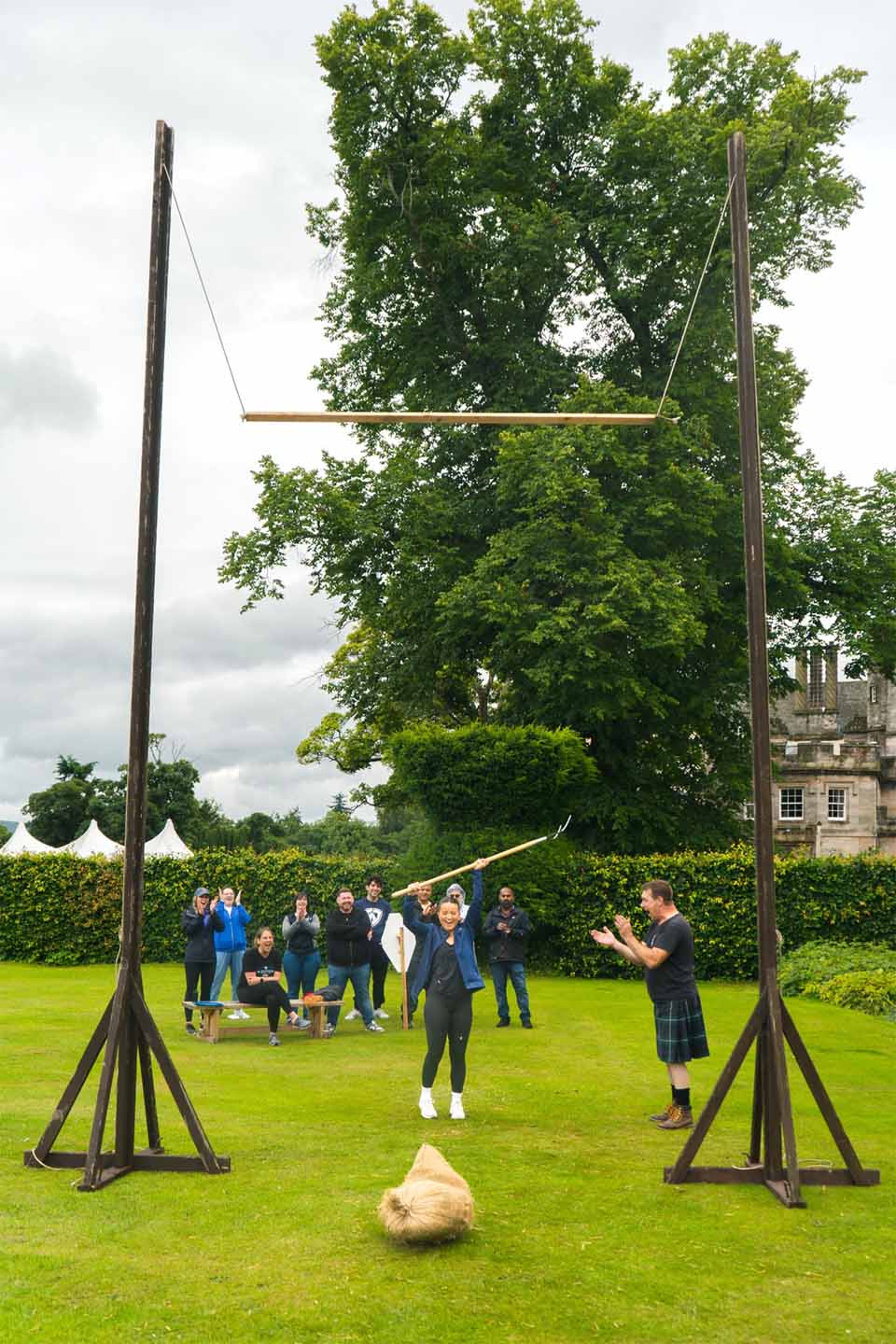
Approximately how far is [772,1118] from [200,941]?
11.1 m

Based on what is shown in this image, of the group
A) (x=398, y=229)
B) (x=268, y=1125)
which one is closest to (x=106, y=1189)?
(x=268, y=1125)

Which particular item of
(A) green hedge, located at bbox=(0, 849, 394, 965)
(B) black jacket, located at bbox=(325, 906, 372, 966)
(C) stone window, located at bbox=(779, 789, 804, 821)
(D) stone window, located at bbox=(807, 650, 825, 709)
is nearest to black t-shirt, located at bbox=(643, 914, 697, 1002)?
(B) black jacket, located at bbox=(325, 906, 372, 966)

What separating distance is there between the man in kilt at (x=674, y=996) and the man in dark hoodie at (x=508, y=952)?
6843 mm

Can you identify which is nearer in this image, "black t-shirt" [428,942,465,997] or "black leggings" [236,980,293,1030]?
"black t-shirt" [428,942,465,997]

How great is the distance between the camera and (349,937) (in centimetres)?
1714

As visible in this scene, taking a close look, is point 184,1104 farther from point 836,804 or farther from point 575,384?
point 836,804

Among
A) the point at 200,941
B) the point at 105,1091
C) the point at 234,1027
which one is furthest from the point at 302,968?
the point at 105,1091

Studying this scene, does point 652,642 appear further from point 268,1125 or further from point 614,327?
point 268,1125

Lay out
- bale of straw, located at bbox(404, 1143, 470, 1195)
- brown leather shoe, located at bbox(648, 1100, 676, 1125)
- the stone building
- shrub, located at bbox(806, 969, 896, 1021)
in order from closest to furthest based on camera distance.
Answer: bale of straw, located at bbox(404, 1143, 470, 1195) < brown leather shoe, located at bbox(648, 1100, 676, 1125) < shrub, located at bbox(806, 969, 896, 1021) < the stone building

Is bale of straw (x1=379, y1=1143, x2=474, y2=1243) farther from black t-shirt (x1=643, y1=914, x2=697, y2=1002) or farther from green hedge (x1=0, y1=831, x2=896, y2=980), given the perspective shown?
green hedge (x1=0, y1=831, x2=896, y2=980)

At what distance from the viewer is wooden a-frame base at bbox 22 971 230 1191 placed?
29.4ft

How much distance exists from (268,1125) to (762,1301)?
18.1ft

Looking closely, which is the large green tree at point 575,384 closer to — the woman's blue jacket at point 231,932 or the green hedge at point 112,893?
the green hedge at point 112,893

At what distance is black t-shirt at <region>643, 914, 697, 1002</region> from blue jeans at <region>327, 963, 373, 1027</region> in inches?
286
